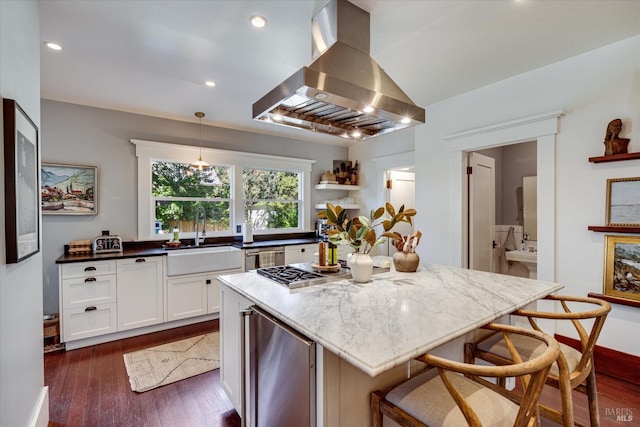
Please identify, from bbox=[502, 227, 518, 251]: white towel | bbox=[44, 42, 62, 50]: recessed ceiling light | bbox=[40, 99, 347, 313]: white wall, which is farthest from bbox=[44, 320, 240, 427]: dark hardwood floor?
bbox=[502, 227, 518, 251]: white towel

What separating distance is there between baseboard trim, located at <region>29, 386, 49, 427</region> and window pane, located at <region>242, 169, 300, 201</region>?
9.92ft

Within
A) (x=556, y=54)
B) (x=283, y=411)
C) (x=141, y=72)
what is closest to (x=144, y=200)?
(x=141, y=72)

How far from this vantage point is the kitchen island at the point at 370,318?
38.9 inches

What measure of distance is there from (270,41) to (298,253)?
8.97ft

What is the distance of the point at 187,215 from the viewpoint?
3967 mm

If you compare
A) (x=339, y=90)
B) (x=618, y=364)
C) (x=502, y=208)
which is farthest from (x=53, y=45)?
(x=502, y=208)

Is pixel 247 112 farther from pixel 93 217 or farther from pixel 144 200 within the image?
pixel 93 217

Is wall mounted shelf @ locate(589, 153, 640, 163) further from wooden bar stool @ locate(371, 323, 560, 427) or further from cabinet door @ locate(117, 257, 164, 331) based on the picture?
cabinet door @ locate(117, 257, 164, 331)

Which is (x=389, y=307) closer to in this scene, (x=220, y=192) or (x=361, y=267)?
(x=361, y=267)

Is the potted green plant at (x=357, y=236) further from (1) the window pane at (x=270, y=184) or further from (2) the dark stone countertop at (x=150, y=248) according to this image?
(1) the window pane at (x=270, y=184)

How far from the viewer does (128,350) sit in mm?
2857

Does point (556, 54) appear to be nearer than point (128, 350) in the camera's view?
Yes

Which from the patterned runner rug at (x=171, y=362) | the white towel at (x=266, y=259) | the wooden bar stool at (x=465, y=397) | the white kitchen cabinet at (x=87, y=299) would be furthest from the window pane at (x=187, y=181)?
the wooden bar stool at (x=465, y=397)

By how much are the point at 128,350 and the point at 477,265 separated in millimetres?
3744
